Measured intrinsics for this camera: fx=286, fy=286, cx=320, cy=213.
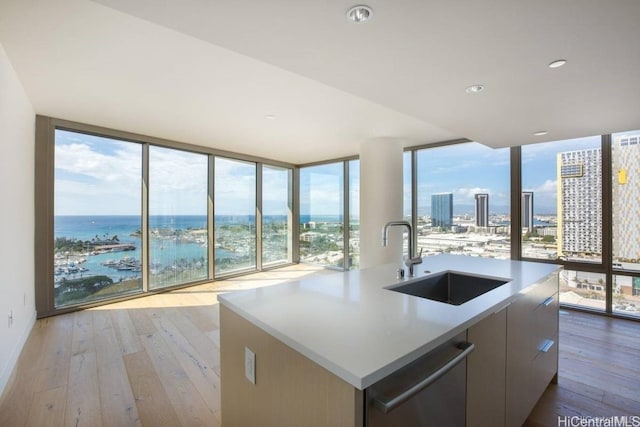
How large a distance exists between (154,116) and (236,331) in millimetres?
3158

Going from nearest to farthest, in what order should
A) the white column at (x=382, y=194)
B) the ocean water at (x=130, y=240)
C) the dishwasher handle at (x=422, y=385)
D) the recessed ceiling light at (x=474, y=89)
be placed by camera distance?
the dishwasher handle at (x=422, y=385) < the recessed ceiling light at (x=474, y=89) < the ocean water at (x=130, y=240) < the white column at (x=382, y=194)

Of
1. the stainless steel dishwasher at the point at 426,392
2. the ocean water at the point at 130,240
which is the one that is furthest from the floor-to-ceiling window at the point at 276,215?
the stainless steel dishwasher at the point at 426,392

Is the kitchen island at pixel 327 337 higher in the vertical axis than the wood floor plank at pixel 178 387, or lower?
higher

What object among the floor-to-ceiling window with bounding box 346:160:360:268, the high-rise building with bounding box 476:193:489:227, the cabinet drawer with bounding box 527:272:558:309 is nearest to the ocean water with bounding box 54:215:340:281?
the floor-to-ceiling window with bounding box 346:160:360:268

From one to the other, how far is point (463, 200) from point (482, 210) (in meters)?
0.31

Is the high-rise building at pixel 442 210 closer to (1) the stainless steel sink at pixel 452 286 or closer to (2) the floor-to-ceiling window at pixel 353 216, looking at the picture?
(2) the floor-to-ceiling window at pixel 353 216

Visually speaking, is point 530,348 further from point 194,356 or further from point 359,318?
point 194,356

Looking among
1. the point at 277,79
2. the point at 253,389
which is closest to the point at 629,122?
the point at 277,79

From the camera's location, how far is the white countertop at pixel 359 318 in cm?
82

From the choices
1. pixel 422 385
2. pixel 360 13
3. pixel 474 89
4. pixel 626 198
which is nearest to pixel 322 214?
pixel 474 89

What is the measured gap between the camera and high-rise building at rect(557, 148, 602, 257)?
139 inches

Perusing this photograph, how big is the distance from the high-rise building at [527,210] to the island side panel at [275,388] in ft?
13.9

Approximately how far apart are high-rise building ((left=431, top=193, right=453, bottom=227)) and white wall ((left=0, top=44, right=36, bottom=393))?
5101 millimetres

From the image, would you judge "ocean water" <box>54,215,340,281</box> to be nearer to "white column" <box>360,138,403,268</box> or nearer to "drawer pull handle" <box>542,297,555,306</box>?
"white column" <box>360,138,403,268</box>
